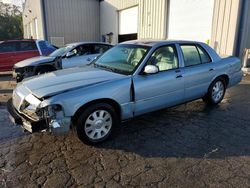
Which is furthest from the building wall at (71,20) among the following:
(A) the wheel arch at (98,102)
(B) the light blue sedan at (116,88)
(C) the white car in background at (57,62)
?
(A) the wheel arch at (98,102)

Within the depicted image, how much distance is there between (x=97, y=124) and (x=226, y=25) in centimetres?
824

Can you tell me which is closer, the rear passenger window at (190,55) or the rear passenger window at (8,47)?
the rear passenger window at (190,55)

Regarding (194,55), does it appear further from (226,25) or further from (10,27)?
(10,27)

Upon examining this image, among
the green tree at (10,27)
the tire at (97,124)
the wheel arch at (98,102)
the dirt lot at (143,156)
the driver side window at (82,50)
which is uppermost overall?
the green tree at (10,27)

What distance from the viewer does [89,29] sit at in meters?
20.2

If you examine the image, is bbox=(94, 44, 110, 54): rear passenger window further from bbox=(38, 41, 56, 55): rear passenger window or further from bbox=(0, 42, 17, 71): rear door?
bbox=(0, 42, 17, 71): rear door

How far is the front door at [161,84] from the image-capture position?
159 inches

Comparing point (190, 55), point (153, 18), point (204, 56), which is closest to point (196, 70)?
point (190, 55)

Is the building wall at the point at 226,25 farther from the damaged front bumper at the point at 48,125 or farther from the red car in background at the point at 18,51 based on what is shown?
the damaged front bumper at the point at 48,125

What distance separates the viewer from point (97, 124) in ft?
12.0

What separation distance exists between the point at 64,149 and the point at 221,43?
340 inches

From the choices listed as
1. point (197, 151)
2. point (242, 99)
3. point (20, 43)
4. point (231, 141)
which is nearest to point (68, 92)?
point (197, 151)

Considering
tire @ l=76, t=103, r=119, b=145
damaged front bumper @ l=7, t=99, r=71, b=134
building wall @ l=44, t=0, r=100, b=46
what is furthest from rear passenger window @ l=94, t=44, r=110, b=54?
building wall @ l=44, t=0, r=100, b=46

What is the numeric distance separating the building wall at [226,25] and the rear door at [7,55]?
8.78 meters
